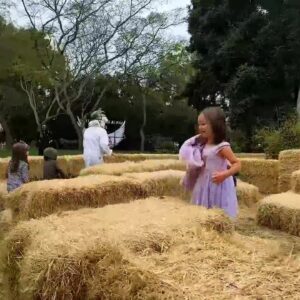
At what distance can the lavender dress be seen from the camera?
4.83 metres

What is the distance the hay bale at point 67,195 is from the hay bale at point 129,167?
1.68m

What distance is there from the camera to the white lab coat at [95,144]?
35.4 feet

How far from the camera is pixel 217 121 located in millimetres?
4691

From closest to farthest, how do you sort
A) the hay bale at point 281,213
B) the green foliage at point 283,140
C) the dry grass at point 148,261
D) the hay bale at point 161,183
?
1. the dry grass at point 148,261
2. the hay bale at point 281,213
3. the hay bale at point 161,183
4. the green foliage at point 283,140

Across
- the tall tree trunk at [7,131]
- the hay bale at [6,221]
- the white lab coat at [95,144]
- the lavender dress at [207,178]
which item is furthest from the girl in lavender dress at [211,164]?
the tall tree trunk at [7,131]

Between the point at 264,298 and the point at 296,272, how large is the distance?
1.34 ft

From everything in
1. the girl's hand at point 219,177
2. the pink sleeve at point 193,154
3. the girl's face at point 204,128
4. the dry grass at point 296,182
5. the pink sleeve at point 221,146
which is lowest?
the dry grass at point 296,182

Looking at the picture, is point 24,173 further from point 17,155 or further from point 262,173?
point 262,173

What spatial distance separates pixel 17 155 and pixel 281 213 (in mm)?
3846

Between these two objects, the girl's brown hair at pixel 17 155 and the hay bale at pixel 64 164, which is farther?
the hay bale at pixel 64 164

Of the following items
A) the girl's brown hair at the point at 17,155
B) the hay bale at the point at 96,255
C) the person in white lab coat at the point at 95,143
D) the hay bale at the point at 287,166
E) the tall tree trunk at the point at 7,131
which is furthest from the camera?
the tall tree trunk at the point at 7,131

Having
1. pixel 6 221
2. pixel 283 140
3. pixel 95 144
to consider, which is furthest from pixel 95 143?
pixel 283 140

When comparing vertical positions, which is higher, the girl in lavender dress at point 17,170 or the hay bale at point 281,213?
the girl in lavender dress at point 17,170

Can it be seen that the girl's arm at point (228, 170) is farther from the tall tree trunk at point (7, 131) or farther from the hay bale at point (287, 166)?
the tall tree trunk at point (7, 131)
